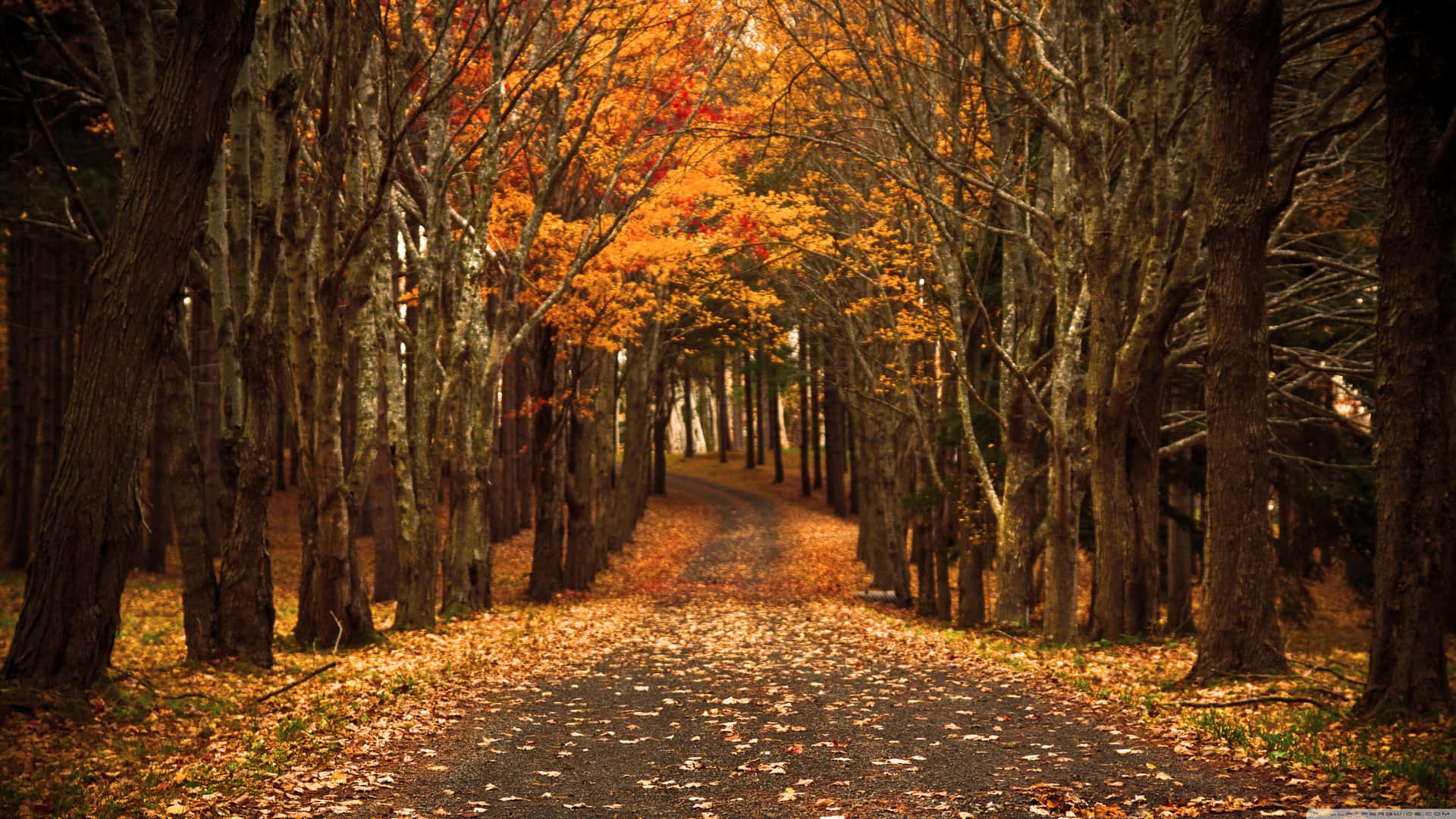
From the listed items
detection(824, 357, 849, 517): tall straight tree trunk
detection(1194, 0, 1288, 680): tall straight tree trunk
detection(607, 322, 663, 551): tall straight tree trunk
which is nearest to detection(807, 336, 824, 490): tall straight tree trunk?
detection(824, 357, 849, 517): tall straight tree trunk

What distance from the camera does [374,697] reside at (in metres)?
9.12

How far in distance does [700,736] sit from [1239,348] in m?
5.42

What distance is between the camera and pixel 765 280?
26.6m

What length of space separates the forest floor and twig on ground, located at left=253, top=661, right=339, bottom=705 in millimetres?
91

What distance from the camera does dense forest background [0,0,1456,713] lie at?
762 centimetres

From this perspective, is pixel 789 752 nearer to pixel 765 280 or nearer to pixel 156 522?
pixel 156 522

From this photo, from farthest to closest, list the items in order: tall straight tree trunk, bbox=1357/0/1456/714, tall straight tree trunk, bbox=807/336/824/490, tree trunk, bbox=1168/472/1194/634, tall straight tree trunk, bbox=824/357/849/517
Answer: tall straight tree trunk, bbox=824/357/849/517 → tall straight tree trunk, bbox=807/336/824/490 → tree trunk, bbox=1168/472/1194/634 → tall straight tree trunk, bbox=1357/0/1456/714

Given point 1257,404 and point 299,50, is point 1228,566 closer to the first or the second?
point 1257,404

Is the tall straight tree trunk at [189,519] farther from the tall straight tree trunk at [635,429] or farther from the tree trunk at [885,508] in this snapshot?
the tall straight tree trunk at [635,429]

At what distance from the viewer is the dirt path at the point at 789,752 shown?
570 centimetres

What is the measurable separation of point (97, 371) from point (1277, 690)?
30.5ft

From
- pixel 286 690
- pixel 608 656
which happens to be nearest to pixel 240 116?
pixel 286 690

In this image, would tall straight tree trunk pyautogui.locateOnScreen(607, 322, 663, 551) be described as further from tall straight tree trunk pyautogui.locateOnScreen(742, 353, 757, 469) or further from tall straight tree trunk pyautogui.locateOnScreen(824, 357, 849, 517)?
tall straight tree trunk pyautogui.locateOnScreen(742, 353, 757, 469)

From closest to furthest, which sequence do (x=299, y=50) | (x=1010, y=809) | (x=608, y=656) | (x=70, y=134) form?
(x=1010, y=809)
(x=608, y=656)
(x=299, y=50)
(x=70, y=134)
